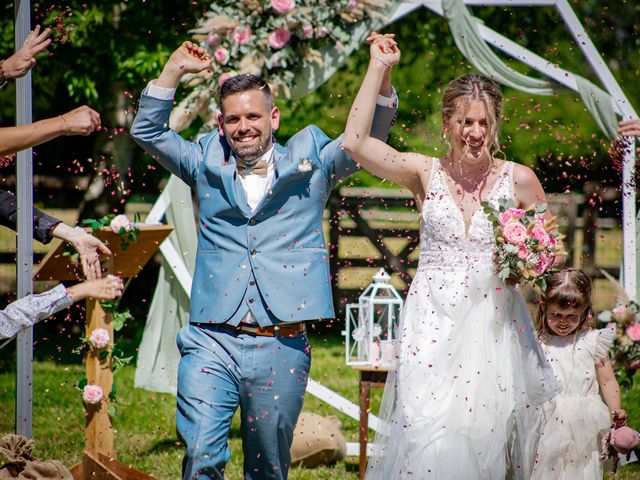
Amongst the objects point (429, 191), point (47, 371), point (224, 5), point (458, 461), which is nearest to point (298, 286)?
point (429, 191)

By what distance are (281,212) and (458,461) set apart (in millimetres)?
1223

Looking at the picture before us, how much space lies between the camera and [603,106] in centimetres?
630

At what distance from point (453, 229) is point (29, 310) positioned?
183cm

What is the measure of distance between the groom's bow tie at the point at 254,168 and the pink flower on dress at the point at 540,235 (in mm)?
1132

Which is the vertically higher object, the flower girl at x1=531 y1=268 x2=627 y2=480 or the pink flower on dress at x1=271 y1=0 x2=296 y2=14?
the pink flower on dress at x1=271 y1=0 x2=296 y2=14

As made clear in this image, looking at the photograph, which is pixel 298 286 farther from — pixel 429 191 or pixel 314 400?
pixel 314 400

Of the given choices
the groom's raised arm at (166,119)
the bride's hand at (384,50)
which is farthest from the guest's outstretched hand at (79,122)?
the bride's hand at (384,50)

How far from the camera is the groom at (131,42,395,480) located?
3.79m

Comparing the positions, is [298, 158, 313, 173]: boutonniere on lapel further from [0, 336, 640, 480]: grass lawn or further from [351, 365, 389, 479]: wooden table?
[351, 365, 389, 479]: wooden table

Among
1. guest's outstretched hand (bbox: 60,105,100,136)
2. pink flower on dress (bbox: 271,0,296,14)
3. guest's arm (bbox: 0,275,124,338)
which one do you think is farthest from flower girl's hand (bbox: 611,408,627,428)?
pink flower on dress (bbox: 271,0,296,14)

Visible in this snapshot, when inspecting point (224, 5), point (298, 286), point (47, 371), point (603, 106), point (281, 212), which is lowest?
point (47, 371)

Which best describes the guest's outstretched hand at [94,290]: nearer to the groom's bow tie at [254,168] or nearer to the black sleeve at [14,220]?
the black sleeve at [14,220]

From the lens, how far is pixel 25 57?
12.6ft

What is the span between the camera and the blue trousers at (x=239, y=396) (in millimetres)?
3709
